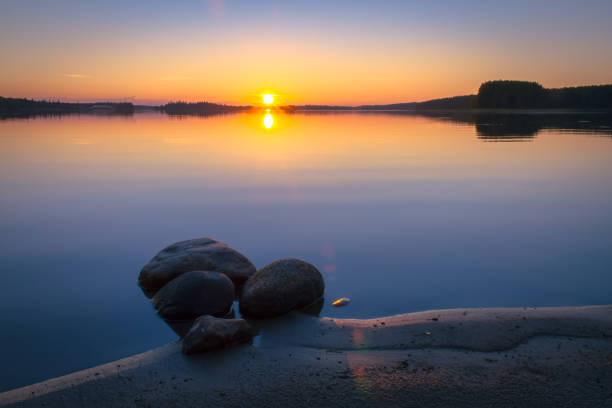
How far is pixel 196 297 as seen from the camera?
6664 millimetres

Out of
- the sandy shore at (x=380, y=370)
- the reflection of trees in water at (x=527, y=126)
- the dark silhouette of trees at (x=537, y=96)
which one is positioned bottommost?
the sandy shore at (x=380, y=370)

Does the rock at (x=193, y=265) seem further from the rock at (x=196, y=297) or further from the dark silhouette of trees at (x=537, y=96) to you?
the dark silhouette of trees at (x=537, y=96)

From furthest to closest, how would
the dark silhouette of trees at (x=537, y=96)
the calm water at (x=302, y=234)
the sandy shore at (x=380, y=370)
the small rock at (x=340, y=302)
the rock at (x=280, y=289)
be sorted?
the dark silhouette of trees at (x=537, y=96) → the small rock at (x=340, y=302) → the calm water at (x=302, y=234) → the rock at (x=280, y=289) → the sandy shore at (x=380, y=370)

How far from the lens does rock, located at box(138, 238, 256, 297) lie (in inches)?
305

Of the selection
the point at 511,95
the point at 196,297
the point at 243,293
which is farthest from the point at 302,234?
the point at 511,95

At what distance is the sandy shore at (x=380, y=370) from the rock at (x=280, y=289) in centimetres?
46

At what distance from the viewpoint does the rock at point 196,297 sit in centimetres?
663

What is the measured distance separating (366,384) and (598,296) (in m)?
5.22

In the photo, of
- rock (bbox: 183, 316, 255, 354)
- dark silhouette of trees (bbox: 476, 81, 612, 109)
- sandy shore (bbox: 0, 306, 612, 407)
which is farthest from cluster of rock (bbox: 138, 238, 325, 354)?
dark silhouette of trees (bbox: 476, 81, 612, 109)

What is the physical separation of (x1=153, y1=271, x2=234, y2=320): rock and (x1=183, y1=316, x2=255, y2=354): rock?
3.47 feet

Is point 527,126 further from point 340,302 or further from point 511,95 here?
point 511,95

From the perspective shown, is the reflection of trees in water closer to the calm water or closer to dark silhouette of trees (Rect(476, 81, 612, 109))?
the calm water

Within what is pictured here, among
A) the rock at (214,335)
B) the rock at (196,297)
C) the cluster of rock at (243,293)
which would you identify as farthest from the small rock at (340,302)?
the rock at (214,335)

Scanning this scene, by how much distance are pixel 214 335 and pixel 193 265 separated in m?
2.62
